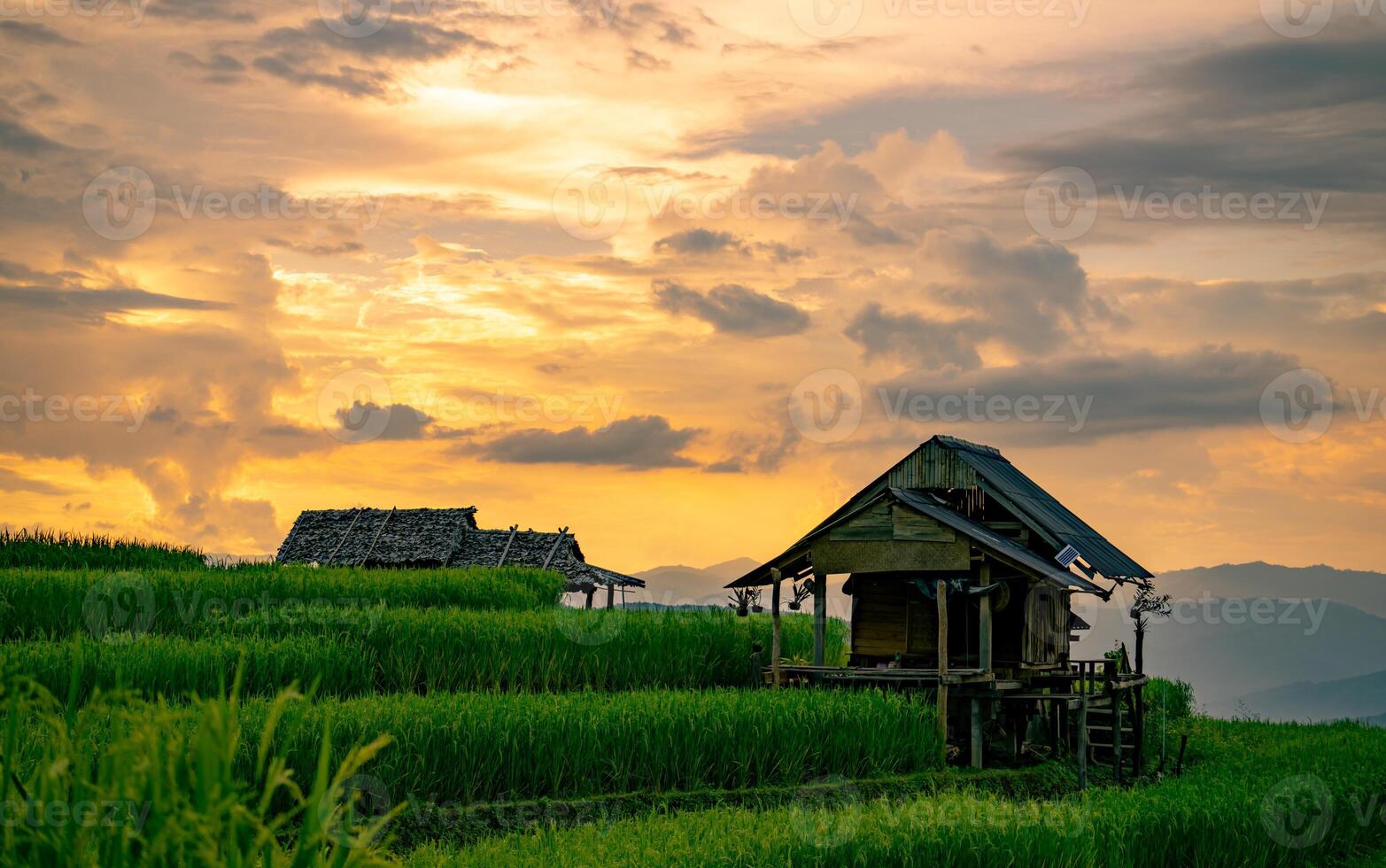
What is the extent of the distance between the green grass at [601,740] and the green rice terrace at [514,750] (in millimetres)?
46

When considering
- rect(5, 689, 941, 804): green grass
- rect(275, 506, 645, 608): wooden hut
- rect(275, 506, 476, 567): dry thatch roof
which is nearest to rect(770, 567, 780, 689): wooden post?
rect(5, 689, 941, 804): green grass

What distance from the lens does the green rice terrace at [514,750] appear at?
4184 mm

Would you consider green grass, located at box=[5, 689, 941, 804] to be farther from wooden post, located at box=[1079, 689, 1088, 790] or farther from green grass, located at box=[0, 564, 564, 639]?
green grass, located at box=[0, 564, 564, 639]

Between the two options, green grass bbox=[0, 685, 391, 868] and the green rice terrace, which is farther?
the green rice terrace

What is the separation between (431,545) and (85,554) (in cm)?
1582

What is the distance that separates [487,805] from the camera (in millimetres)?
14930

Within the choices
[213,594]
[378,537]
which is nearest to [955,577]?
[213,594]

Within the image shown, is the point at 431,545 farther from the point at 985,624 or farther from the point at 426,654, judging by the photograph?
the point at 985,624

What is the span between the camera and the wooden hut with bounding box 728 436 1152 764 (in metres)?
22.3

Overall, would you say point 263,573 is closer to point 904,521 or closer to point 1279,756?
point 904,521

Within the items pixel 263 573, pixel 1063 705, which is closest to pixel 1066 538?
pixel 1063 705

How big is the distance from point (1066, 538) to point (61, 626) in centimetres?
2030

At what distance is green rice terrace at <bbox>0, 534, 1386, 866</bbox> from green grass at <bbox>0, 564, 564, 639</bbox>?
2.7 inches

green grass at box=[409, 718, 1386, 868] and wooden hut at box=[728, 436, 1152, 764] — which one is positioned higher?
wooden hut at box=[728, 436, 1152, 764]
